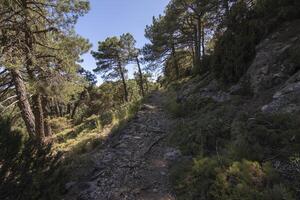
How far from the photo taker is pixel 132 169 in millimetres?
6082

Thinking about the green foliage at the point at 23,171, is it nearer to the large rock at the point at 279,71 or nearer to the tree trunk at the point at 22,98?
the tree trunk at the point at 22,98

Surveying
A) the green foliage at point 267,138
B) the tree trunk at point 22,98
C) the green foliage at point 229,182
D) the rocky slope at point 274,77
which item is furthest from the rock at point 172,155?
the tree trunk at point 22,98

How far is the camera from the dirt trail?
5.14 m

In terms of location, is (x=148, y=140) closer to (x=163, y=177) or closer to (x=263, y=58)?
(x=163, y=177)

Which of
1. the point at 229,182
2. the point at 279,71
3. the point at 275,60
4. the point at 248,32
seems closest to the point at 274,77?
the point at 279,71

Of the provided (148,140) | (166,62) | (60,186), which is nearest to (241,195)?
(60,186)

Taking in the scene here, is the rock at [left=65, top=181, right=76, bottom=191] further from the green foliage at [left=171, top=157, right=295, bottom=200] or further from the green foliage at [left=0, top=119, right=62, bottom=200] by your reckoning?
the green foliage at [left=171, top=157, right=295, bottom=200]

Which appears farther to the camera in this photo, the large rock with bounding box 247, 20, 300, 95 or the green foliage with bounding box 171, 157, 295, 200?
the large rock with bounding box 247, 20, 300, 95

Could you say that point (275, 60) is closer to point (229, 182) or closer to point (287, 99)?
point (287, 99)

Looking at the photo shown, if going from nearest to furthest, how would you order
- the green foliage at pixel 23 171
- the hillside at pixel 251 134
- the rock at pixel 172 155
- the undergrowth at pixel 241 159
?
the undergrowth at pixel 241 159, the hillside at pixel 251 134, the green foliage at pixel 23 171, the rock at pixel 172 155

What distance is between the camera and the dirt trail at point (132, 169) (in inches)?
202

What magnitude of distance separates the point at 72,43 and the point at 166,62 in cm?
1901

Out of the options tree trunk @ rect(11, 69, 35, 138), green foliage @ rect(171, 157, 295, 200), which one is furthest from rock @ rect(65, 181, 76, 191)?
tree trunk @ rect(11, 69, 35, 138)

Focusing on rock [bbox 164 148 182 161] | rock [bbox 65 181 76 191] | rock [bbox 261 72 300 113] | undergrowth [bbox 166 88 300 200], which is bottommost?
rock [bbox 65 181 76 191]
